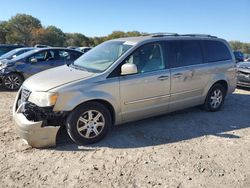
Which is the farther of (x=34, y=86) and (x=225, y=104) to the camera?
(x=225, y=104)

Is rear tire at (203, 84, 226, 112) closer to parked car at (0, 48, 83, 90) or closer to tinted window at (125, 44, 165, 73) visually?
tinted window at (125, 44, 165, 73)

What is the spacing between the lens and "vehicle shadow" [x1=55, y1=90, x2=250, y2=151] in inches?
181

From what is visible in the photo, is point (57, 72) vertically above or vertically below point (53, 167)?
above

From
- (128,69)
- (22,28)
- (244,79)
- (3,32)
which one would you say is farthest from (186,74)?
(22,28)

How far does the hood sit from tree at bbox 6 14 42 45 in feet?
222

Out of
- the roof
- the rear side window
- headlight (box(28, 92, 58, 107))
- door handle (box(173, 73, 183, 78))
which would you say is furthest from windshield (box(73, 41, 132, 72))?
the rear side window

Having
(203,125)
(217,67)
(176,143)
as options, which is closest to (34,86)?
(176,143)

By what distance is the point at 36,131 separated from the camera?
13.5 feet

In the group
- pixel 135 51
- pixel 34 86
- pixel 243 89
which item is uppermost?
pixel 135 51

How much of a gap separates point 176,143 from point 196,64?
79.9 inches

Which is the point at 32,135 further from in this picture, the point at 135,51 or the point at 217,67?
the point at 217,67

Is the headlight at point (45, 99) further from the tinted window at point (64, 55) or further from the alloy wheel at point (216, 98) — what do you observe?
the tinted window at point (64, 55)

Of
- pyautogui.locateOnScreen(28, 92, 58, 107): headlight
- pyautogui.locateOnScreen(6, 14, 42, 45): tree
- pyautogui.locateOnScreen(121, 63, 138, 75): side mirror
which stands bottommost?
pyautogui.locateOnScreen(28, 92, 58, 107): headlight

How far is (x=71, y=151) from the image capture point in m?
4.25
